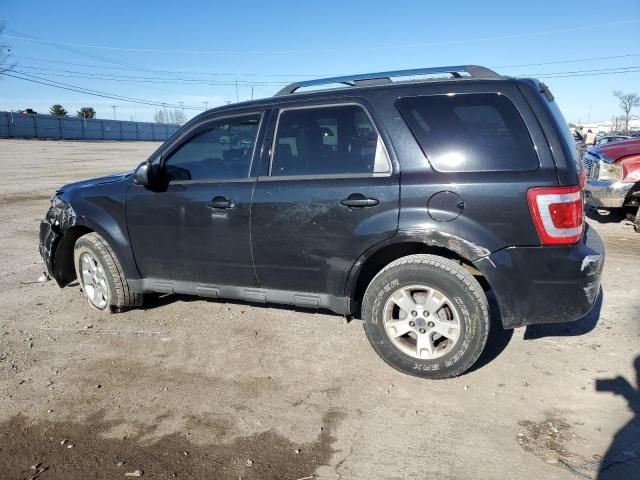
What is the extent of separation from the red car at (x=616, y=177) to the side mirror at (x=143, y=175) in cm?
650

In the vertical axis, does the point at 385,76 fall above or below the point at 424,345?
above

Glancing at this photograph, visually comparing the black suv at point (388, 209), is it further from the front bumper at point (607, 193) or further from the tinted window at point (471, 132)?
the front bumper at point (607, 193)

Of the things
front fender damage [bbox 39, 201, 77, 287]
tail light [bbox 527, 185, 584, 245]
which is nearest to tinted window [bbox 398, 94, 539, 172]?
tail light [bbox 527, 185, 584, 245]

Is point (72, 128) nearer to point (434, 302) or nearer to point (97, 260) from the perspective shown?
point (97, 260)

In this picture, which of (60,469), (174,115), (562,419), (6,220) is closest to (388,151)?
(562,419)

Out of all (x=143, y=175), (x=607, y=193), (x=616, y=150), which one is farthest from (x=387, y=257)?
(x=616, y=150)

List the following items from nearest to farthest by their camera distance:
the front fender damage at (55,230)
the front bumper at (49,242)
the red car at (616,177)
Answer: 1. the front fender damage at (55,230)
2. the front bumper at (49,242)
3. the red car at (616,177)

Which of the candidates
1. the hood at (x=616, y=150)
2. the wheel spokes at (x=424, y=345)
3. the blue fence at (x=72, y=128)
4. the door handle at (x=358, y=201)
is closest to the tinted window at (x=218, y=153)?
the door handle at (x=358, y=201)

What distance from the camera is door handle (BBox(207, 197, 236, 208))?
12.7 feet

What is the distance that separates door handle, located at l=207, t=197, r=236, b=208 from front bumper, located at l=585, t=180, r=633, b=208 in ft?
21.1

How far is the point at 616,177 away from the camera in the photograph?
25.1 ft

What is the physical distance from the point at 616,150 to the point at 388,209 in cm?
634

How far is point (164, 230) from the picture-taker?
4.20 meters

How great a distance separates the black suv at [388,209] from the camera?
3.12 metres
